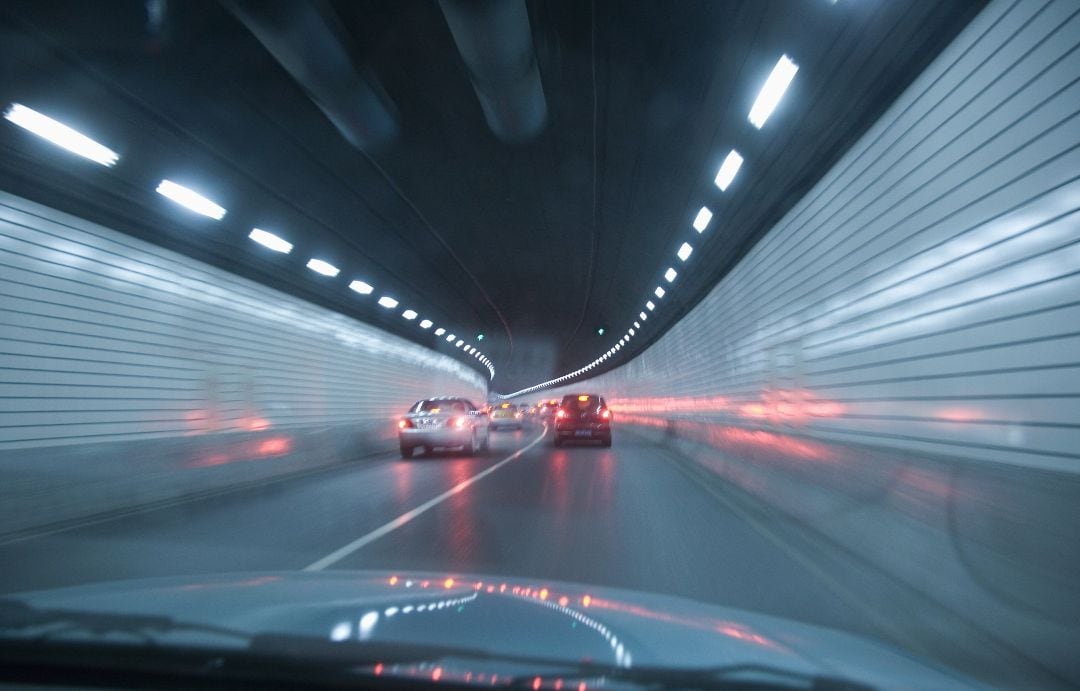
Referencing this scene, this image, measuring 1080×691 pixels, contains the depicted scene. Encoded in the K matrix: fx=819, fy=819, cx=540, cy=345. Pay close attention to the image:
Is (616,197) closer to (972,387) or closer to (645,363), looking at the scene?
(972,387)

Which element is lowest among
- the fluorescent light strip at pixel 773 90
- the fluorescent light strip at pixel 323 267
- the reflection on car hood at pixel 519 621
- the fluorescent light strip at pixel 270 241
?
the reflection on car hood at pixel 519 621

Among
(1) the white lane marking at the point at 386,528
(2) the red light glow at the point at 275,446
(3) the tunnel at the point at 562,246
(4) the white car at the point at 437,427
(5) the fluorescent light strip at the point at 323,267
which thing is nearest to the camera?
(3) the tunnel at the point at 562,246

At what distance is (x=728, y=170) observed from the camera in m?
12.7

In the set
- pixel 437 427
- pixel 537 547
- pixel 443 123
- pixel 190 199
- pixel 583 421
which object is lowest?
pixel 537 547

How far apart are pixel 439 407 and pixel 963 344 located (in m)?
17.7

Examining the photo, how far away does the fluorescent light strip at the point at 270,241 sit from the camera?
638 inches

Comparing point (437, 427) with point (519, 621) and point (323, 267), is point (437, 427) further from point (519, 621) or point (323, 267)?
point (519, 621)

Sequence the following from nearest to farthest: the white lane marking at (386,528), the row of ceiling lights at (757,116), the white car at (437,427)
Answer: the white lane marking at (386,528) → the row of ceiling lights at (757,116) → the white car at (437,427)

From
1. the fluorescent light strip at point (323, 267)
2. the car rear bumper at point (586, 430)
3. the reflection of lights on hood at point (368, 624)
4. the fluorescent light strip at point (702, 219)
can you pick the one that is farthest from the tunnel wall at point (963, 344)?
the car rear bumper at point (586, 430)

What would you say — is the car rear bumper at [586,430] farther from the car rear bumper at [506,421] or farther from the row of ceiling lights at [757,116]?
the car rear bumper at [506,421]

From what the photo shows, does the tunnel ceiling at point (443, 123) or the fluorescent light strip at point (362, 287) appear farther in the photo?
the fluorescent light strip at point (362, 287)

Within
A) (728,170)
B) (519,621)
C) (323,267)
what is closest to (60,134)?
(728,170)

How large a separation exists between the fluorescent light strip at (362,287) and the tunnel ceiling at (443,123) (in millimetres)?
3189

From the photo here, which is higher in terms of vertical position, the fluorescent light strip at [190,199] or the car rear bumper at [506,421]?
the fluorescent light strip at [190,199]
